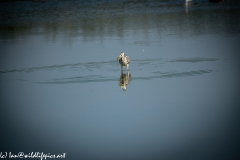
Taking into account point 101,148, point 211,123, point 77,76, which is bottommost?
point 101,148

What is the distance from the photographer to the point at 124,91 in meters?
14.9

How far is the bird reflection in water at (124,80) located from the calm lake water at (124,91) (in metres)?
0.03

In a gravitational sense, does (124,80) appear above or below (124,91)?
above

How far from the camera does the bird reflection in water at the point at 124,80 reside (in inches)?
609

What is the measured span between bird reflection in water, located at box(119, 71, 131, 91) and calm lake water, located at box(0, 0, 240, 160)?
3cm

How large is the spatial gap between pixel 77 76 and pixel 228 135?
6931mm

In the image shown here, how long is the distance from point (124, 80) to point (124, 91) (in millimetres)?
1284

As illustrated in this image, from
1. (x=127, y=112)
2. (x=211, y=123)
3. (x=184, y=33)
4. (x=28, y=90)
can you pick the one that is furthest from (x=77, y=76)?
(x=184, y=33)

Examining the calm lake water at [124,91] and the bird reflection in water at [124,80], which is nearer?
the calm lake water at [124,91]

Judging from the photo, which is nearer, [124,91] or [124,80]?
[124,91]

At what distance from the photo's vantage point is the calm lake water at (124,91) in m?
11.1

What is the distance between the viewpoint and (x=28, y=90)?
1580 centimetres

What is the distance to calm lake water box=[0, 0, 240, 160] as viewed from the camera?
11.1 metres

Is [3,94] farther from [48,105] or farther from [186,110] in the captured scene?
[186,110]
